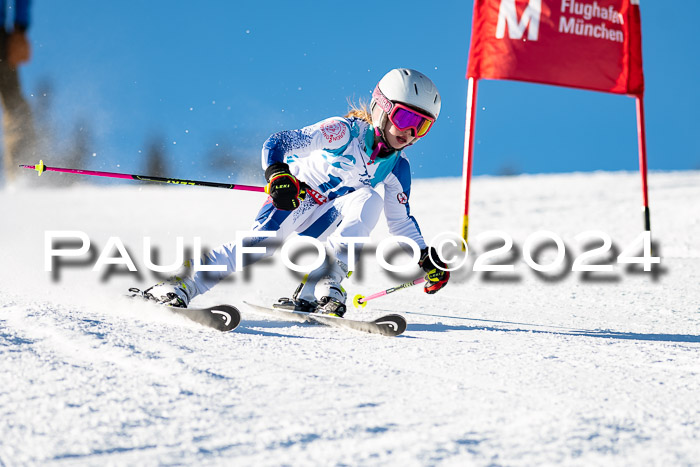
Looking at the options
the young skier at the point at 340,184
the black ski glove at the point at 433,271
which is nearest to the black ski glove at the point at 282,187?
the young skier at the point at 340,184

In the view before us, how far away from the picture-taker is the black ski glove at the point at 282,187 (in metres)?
3.24

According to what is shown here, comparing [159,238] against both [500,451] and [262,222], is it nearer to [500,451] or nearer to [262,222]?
[262,222]

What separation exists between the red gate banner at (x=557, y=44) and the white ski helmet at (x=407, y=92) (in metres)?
2.58

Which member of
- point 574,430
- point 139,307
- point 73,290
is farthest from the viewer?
point 73,290

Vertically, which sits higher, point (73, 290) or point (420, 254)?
point (420, 254)

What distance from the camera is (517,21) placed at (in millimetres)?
5895

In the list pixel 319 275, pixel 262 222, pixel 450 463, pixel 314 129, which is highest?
pixel 314 129

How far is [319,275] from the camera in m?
3.76

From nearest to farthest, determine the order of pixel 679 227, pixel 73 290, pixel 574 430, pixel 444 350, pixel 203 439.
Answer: pixel 203 439 < pixel 574 430 < pixel 444 350 < pixel 73 290 < pixel 679 227

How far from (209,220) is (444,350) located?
1050cm

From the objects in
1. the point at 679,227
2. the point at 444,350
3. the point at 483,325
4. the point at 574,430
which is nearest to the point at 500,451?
the point at 574,430

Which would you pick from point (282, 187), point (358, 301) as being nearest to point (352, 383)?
point (282, 187)

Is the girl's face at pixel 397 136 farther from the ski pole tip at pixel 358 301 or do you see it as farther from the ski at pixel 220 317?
the ski at pixel 220 317

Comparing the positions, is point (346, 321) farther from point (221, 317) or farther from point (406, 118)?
point (406, 118)
